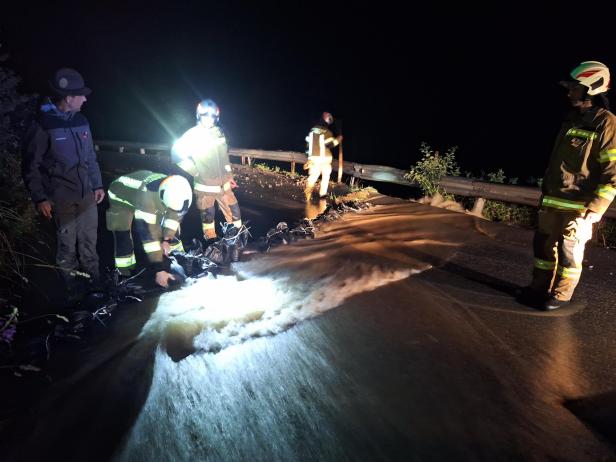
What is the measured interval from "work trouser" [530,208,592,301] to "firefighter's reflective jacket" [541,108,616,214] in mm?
114

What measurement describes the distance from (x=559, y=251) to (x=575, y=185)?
61 centimetres

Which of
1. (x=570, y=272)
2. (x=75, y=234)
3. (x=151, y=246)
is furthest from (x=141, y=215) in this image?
(x=570, y=272)

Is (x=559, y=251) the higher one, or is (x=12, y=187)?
(x=559, y=251)

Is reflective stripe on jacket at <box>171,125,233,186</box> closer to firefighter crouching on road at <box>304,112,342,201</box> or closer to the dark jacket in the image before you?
the dark jacket

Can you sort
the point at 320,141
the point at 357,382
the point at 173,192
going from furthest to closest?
the point at 320,141 < the point at 173,192 < the point at 357,382

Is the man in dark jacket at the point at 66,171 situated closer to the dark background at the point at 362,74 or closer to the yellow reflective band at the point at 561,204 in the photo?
the yellow reflective band at the point at 561,204

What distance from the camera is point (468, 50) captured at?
40812mm

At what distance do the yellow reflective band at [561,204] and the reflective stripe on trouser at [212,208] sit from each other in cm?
389

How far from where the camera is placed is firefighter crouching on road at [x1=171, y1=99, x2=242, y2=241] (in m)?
5.15

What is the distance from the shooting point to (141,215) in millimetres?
3939

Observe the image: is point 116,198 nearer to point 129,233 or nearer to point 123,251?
point 129,233

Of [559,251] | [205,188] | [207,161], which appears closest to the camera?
[559,251]

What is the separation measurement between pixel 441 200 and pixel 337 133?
2.64m

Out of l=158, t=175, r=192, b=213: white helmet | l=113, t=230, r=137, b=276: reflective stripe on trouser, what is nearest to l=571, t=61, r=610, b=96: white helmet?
l=158, t=175, r=192, b=213: white helmet
